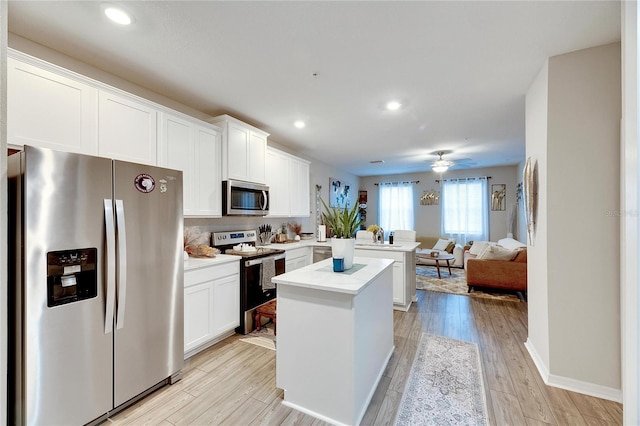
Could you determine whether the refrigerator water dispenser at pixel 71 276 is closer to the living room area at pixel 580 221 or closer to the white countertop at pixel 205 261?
the white countertop at pixel 205 261

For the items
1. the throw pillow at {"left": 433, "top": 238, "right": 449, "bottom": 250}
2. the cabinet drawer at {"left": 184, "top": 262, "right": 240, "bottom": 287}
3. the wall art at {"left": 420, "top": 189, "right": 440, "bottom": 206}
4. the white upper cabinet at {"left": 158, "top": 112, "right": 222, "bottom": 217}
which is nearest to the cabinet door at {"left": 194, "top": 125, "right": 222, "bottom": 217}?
the white upper cabinet at {"left": 158, "top": 112, "right": 222, "bottom": 217}

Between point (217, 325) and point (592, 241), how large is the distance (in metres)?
3.26

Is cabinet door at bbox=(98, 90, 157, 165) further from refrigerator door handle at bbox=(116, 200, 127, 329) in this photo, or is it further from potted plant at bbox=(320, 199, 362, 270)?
potted plant at bbox=(320, 199, 362, 270)

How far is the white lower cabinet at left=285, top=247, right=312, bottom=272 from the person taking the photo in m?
3.78

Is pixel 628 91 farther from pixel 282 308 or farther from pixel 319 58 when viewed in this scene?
pixel 282 308

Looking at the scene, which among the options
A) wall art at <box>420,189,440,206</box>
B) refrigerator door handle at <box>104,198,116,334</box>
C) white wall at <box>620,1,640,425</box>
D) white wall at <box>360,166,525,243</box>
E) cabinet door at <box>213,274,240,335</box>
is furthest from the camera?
wall art at <box>420,189,440,206</box>

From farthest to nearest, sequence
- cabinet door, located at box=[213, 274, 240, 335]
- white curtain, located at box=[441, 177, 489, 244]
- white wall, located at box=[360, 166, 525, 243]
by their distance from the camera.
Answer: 1. white curtain, located at box=[441, 177, 489, 244]
2. white wall, located at box=[360, 166, 525, 243]
3. cabinet door, located at box=[213, 274, 240, 335]

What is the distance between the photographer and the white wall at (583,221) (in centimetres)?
193

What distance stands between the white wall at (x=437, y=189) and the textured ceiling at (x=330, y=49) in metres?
4.17

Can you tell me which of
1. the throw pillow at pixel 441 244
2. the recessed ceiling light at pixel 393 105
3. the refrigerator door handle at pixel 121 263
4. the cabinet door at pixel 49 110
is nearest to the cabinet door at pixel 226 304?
the refrigerator door handle at pixel 121 263

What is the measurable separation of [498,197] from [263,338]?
22.0 ft

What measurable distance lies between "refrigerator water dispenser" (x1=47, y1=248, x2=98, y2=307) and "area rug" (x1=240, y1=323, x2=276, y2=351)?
1.62 m

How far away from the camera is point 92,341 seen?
1.65 m

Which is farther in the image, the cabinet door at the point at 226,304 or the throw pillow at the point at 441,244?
the throw pillow at the point at 441,244
